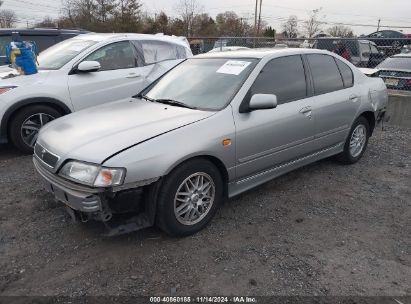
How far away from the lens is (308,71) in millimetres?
4250

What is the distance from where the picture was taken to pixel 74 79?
5547 mm

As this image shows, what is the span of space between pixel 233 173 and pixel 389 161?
3.20 m

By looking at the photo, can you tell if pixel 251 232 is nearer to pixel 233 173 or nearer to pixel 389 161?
pixel 233 173

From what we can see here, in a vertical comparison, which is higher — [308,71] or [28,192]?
[308,71]

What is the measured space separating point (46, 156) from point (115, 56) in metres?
3.37

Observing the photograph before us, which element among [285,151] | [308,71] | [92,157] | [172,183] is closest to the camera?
[92,157]

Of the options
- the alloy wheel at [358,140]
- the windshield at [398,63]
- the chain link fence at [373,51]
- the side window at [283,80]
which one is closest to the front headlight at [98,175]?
the side window at [283,80]

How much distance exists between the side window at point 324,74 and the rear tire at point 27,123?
12.6 ft

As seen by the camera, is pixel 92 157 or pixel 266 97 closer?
pixel 92 157

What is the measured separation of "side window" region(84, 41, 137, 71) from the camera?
230 inches

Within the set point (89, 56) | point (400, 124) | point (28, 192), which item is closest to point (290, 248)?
point (28, 192)

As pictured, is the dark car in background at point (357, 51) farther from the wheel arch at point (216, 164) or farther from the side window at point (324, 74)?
the wheel arch at point (216, 164)

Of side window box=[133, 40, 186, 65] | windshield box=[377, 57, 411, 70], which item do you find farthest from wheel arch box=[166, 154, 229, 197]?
windshield box=[377, 57, 411, 70]

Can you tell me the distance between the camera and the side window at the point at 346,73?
4.74 meters
